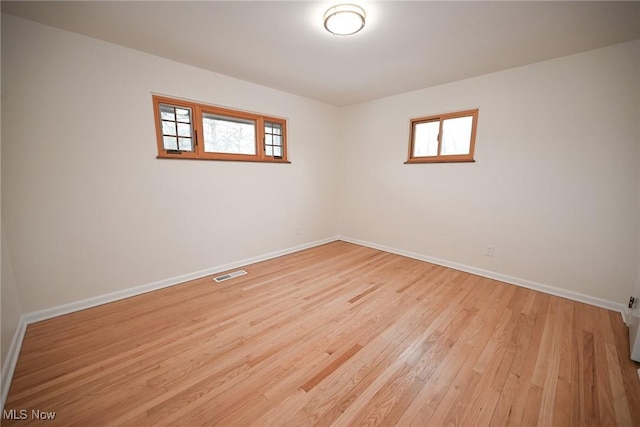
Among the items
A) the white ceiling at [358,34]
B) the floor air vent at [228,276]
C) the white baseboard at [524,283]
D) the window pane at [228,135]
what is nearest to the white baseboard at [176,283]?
the white baseboard at [524,283]

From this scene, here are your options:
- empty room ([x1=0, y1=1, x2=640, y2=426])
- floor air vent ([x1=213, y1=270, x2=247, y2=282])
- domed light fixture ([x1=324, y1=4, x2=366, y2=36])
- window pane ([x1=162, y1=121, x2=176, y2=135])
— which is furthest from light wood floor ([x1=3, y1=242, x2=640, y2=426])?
domed light fixture ([x1=324, y1=4, x2=366, y2=36])

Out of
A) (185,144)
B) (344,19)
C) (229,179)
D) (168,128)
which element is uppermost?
(344,19)

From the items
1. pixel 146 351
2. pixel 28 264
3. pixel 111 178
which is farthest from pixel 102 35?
pixel 146 351

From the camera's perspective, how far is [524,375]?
154 centimetres

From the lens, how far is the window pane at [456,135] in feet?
10.2

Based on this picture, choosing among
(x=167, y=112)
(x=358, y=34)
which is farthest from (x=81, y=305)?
(x=358, y=34)

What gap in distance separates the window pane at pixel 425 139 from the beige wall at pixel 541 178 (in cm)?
16

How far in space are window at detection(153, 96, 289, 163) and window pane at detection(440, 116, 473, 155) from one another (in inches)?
89.3

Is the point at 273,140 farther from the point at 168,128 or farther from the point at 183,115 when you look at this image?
the point at 168,128

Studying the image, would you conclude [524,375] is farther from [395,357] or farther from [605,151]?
[605,151]

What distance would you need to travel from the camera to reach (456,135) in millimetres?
3211

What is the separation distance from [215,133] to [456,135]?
10.2ft

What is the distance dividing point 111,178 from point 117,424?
6.57 feet

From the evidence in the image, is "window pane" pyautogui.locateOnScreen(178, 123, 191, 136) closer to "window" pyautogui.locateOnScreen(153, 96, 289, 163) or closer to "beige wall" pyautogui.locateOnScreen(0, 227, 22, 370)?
"window" pyautogui.locateOnScreen(153, 96, 289, 163)
